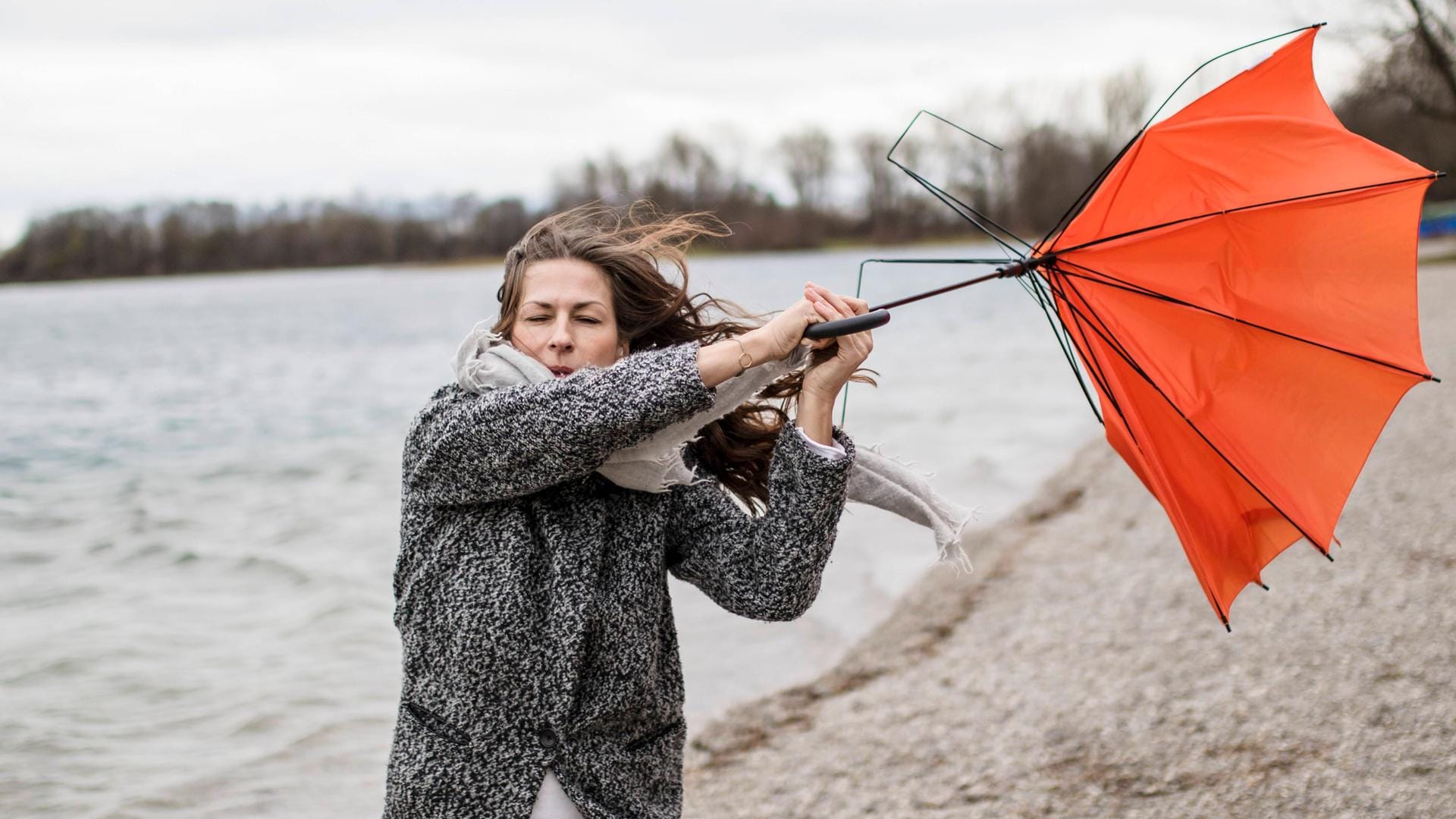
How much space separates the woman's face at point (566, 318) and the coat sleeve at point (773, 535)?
0.40 metres

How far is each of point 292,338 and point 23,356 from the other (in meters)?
7.45

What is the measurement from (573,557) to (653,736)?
546mm

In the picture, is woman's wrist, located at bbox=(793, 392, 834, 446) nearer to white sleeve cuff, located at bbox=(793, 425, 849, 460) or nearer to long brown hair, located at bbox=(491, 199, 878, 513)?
white sleeve cuff, located at bbox=(793, 425, 849, 460)

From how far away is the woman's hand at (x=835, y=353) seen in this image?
2.55 m

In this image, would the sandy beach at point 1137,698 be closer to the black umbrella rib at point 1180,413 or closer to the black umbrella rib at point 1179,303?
the black umbrella rib at point 1180,413

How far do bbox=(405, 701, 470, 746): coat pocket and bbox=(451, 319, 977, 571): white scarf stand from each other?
639mm

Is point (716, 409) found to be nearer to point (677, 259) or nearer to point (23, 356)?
point (677, 259)

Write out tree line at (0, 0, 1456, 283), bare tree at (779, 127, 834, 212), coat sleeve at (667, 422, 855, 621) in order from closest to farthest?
1. coat sleeve at (667, 422, 855, 621)
2. tree line at (0, 0, 1456, 283)
3. bare tree at (779, 127, 834, 212)

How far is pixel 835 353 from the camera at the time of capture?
2.62 m

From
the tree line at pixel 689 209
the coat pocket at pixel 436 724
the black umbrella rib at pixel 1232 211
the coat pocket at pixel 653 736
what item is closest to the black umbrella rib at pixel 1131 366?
the black umbrella rib at pixel 1232 211

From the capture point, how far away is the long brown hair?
295 cm

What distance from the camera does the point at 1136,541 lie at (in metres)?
7.66

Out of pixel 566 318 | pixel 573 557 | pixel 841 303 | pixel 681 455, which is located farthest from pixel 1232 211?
pixel 573 557

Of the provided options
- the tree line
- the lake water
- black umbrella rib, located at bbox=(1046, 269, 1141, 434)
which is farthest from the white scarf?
the tree line
